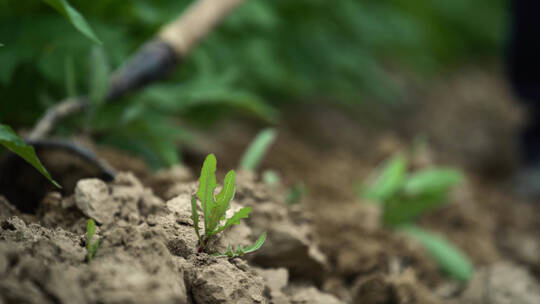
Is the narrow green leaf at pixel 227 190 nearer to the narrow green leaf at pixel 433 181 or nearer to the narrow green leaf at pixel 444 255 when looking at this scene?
the narrow green leaf at pixel 444 255

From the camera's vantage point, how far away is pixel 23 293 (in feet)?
1.97

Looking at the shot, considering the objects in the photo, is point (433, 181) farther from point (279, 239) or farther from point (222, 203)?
point (222, 203)

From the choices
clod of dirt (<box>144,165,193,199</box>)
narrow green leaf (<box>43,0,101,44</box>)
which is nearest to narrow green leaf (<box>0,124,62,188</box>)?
narrow green leaf (<box>43,0,101,44</box>)

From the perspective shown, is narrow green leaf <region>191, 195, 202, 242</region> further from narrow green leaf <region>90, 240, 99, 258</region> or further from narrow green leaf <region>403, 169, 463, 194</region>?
narrow green leaf <region>403, 169, 463, 194</region>

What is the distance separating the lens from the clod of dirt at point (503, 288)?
131 centimetres

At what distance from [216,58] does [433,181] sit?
109 centimetres

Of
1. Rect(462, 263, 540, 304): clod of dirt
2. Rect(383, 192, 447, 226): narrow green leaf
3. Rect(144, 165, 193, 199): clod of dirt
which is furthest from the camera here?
Rect(383, 192, 447, 226): narrow green leaf

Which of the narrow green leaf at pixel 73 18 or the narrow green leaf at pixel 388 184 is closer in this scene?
the narrow green leaf at pixel 73 18

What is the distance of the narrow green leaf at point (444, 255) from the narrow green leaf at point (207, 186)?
99cm

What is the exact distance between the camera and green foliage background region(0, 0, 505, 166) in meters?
1.40

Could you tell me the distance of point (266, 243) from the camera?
107cm

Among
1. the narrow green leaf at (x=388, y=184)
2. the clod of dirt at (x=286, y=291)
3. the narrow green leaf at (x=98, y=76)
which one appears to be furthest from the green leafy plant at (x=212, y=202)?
the narrow green leaf at (x=388, y=184)

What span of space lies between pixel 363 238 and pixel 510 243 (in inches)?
37.5

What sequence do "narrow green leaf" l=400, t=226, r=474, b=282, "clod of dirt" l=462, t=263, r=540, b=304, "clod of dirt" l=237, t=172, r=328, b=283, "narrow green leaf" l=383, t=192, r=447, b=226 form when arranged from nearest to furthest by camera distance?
"clod of dirt" l=237, t=172, r=328, b=283
"clod of dirt" l=462, t=263, r=540, b=304
"narrow green leaf" l=400, t=226, r=474, b=282
"narrow green leaf" l=383, t=192, r=447, b=226
